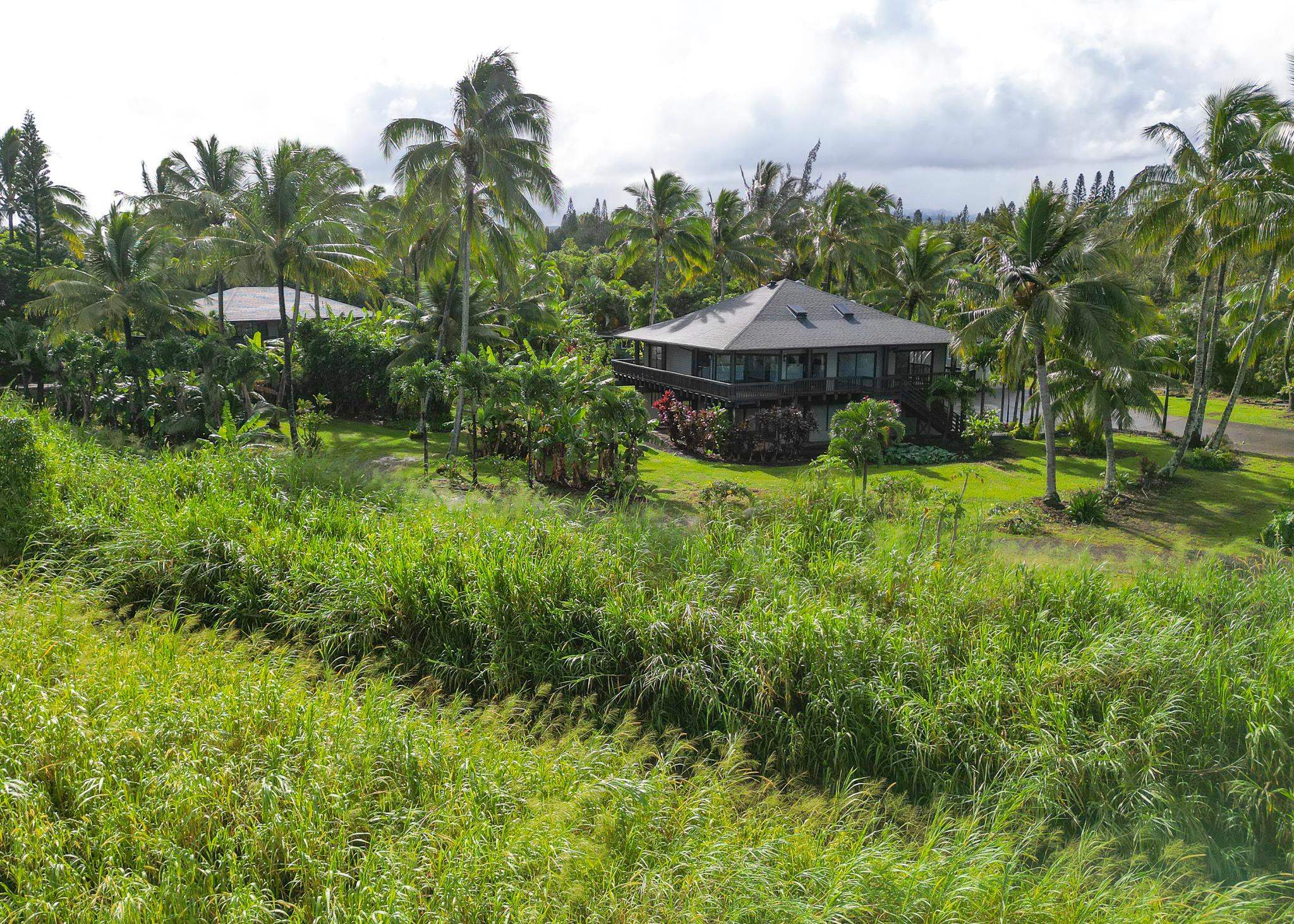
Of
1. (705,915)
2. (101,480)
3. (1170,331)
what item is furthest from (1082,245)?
(1170,331)

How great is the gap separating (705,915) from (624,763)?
2.31 metres

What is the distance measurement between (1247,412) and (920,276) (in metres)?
18.2

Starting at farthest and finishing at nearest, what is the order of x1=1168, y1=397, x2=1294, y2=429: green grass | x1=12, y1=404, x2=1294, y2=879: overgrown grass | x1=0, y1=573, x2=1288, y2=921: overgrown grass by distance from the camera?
x1=1168, y1=397, x2=1294, y2=429: green grass
x1=12, y1=404, x2=1294, y2=879: overgrown grass
x1=0, y1=573, x2=1288, y2=921: overgrown grass

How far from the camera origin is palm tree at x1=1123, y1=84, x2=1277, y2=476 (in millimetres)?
24000

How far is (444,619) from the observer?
1100cm

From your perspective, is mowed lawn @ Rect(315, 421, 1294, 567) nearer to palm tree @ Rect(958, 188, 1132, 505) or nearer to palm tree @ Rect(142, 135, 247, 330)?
palm tree @ Rect(958, 188, 1132, 505)

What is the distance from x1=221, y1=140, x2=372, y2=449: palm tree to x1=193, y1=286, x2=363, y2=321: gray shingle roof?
8779 millimetres

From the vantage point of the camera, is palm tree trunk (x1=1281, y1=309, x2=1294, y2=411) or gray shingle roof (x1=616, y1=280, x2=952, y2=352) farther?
gray shingle roof (x1=616, y1=280, x2=952, y2=352)

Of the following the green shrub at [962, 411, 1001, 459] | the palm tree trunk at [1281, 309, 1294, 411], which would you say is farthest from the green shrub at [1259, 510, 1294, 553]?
the palm tree trunk at [1281, 309, 1294, 411]

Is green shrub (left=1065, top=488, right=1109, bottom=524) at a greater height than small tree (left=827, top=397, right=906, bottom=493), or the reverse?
small tree (left=827, top=397, right=906, bottom=493)

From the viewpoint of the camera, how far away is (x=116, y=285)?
29.7 m

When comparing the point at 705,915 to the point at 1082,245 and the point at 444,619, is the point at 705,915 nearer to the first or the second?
the point at 444,619

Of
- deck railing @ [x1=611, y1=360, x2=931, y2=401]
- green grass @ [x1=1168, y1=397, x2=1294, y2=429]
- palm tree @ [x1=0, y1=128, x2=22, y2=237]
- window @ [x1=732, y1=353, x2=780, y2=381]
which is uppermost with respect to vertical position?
palm tree @ [x1=0, y1=128, x2=22, y2=237]

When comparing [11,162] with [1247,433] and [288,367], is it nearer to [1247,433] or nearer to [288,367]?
[288,367]
